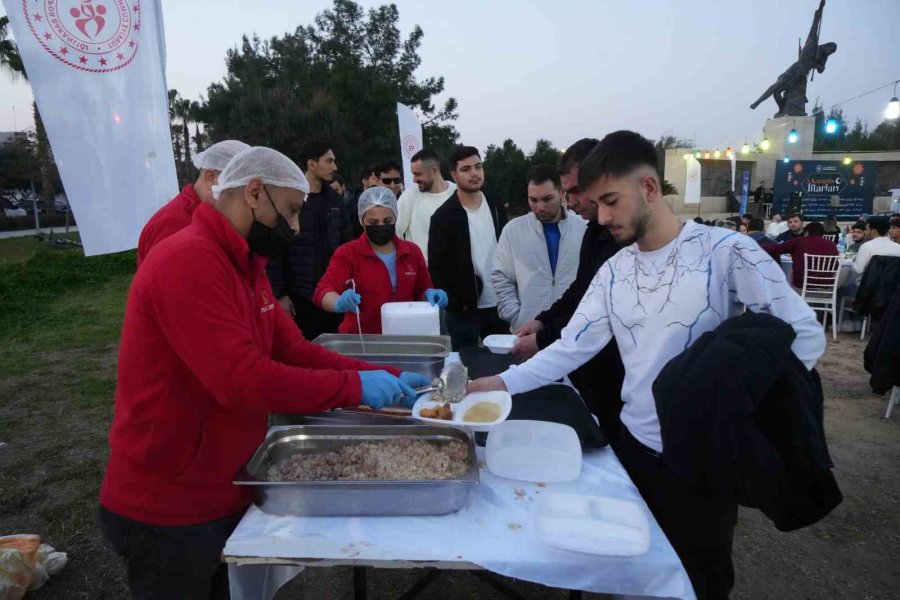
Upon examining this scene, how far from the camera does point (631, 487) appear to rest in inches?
55.8

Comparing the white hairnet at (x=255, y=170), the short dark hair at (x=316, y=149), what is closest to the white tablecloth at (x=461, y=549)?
the white hairnet at (x=255, y=170)

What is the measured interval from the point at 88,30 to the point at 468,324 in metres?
2.76

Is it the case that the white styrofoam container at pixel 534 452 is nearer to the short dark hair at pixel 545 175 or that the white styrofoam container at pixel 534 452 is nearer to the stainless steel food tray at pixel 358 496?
the stainless steel food tray at pixel 358 496

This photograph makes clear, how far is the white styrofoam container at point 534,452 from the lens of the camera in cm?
145

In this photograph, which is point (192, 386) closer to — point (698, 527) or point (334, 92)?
point (698, 527)

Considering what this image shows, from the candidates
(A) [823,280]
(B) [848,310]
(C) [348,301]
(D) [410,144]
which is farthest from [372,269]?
(B) [848,310]

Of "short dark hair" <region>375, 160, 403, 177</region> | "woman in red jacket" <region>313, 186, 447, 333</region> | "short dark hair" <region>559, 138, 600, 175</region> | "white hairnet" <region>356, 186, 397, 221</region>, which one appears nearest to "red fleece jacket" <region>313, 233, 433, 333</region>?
"woman in red jacket" <region>313, 186, 447, 333</region>

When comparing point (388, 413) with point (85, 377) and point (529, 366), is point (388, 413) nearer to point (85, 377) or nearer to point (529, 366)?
point (529, 366)

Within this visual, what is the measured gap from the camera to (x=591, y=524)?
1187 mm

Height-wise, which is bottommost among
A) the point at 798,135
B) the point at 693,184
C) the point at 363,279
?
the point at 363,279

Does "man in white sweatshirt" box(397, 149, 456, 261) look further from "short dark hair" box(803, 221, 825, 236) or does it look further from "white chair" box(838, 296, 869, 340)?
"white chair" box(838, 296, 869, 340)

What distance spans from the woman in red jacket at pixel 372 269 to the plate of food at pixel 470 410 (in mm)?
1213

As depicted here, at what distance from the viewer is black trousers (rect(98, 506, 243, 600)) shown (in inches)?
52.7

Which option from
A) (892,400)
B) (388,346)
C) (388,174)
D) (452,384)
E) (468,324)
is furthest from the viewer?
(388,174)
